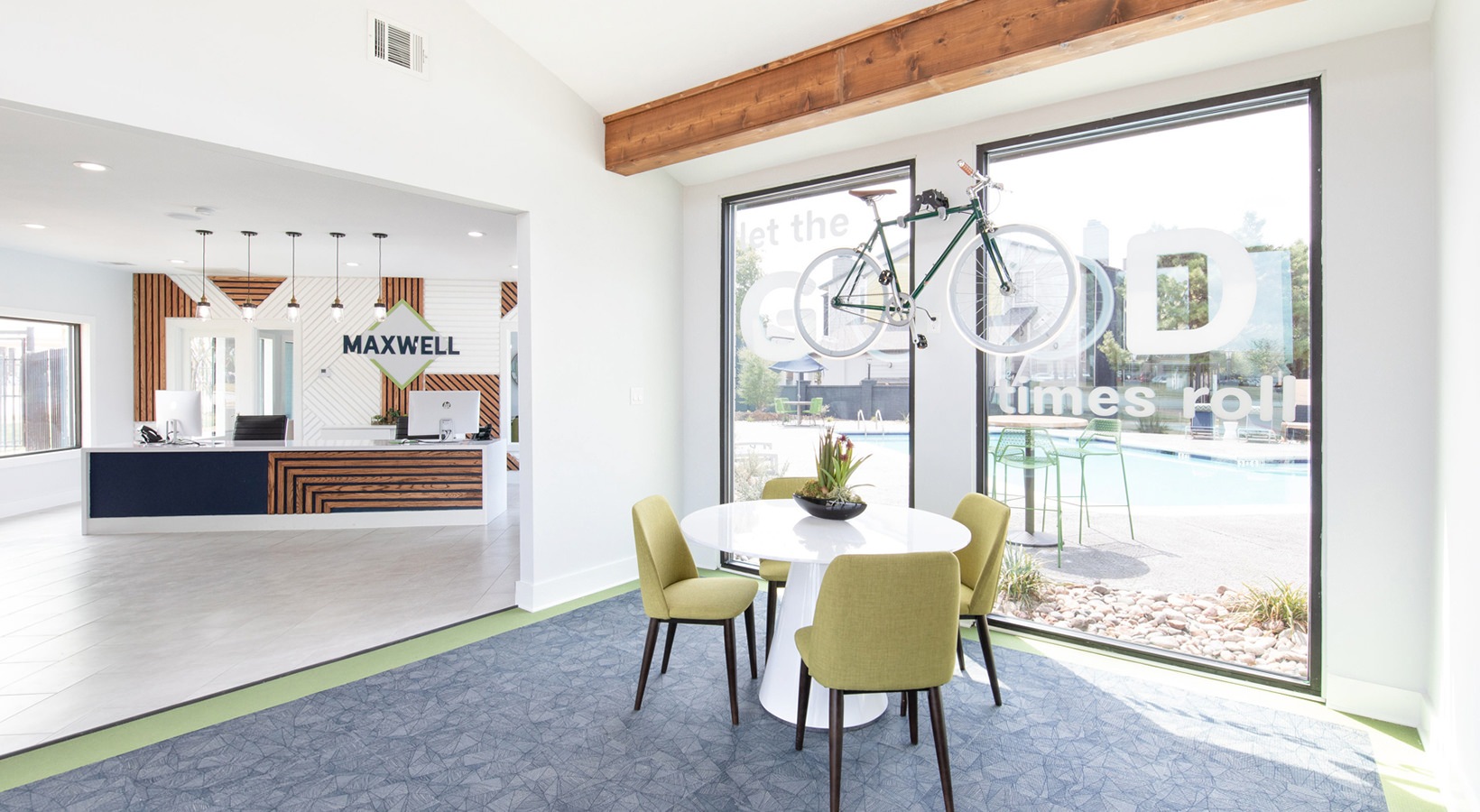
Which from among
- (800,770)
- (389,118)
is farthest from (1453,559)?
(389,118)

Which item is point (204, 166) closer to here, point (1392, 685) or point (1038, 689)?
point (1038, 689)

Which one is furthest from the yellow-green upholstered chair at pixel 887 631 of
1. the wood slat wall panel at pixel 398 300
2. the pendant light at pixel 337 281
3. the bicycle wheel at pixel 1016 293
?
the wood slat wall panel at pixel 398 300

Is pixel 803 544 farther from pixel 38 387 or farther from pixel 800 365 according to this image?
pixel 38 387

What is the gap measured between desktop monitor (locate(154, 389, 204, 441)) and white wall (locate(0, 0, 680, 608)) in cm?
517

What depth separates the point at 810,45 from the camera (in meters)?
3.46

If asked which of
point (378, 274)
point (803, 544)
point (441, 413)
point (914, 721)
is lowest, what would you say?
point (914, 721)

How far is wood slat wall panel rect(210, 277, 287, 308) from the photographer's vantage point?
919 centimetres

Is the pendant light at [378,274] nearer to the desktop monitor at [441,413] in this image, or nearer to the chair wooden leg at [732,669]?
the desktop monitor at [441,413]

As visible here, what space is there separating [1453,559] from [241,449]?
8.24 meters

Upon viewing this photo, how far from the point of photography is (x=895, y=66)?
3.18 meters

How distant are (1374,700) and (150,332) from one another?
12217mm

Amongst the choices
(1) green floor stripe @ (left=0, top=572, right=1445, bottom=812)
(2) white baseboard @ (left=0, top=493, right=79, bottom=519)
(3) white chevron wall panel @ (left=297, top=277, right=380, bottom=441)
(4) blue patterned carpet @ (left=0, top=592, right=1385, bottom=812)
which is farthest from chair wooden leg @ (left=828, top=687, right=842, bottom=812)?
(2) white baseboard @ (left=0, top=493, right=79, bottom=519)

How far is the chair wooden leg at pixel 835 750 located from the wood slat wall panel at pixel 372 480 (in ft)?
17.9

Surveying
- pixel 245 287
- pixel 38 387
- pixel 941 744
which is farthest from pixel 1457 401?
pixel 38 387
